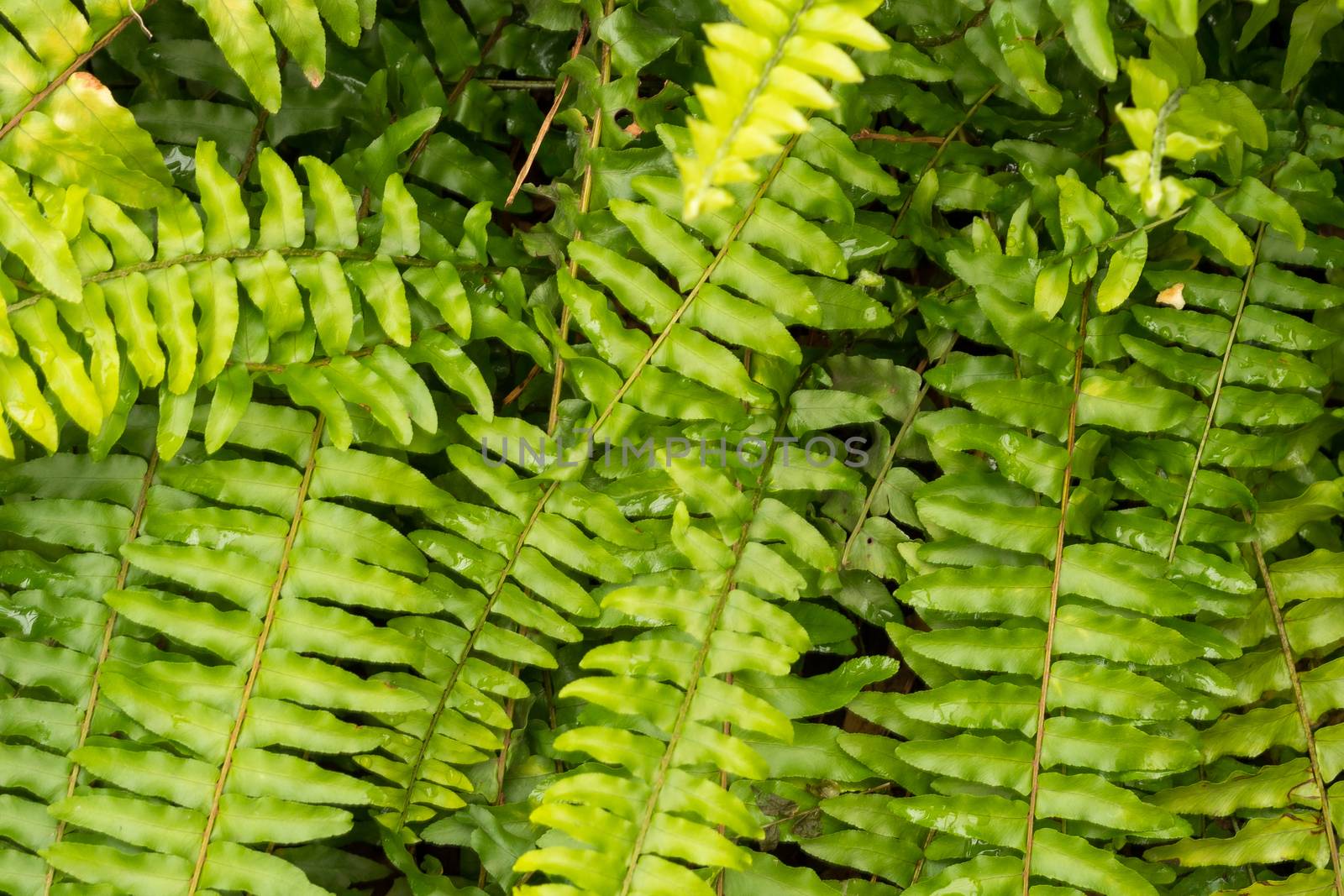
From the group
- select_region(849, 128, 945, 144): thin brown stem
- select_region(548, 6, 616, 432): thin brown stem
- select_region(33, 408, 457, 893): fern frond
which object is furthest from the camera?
select_region(849, 128, 945, 144): thin brown stem

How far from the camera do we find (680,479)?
5.65ft

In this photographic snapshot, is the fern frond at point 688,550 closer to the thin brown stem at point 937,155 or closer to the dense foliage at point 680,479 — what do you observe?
the dense foliage at point 680,479

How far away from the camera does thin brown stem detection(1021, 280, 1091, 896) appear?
1.69 metres

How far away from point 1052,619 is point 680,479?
629mm

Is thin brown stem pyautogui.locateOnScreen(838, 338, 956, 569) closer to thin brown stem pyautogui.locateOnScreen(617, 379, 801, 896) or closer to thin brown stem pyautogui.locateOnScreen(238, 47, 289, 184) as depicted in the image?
thin brown stem pyautogui.locateOnScreen(617, 379, 801, 896)

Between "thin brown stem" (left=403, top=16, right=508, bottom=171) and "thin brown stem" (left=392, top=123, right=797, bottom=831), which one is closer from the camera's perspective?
"thin brown stem" (left=392, top=123, right=797, bottom=831)

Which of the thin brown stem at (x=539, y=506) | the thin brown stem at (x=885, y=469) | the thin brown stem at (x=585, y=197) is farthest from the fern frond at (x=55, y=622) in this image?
the thin brown stem at (x=885, y=469)

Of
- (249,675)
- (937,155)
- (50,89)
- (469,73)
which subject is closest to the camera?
(50,89)

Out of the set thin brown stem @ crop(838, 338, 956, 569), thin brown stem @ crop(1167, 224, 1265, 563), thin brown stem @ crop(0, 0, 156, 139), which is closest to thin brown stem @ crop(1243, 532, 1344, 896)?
thin brown stem @ crop(1167, 224, 1265, 563)

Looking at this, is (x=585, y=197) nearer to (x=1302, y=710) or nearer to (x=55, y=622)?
(x=55, y=622)

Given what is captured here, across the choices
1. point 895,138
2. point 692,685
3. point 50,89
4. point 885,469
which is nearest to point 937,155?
point 895,138

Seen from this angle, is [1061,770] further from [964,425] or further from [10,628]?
[10,628]

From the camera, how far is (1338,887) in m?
1.73

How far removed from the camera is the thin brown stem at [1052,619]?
5.56 ft
